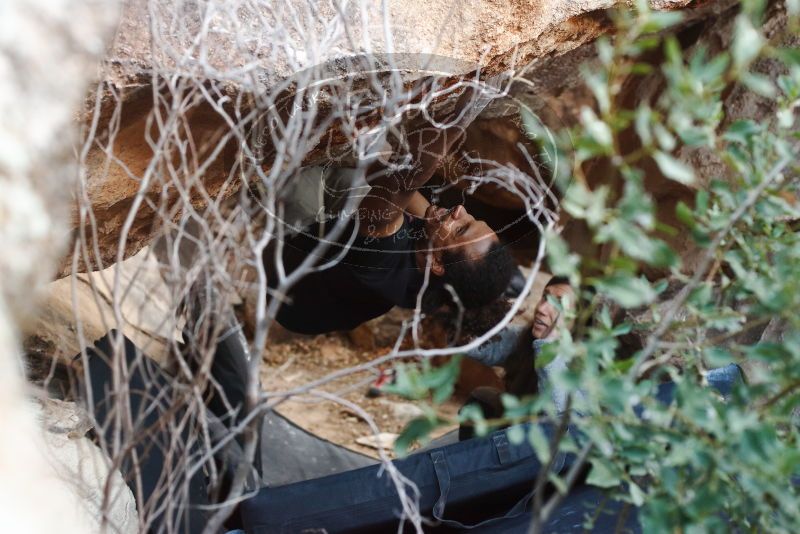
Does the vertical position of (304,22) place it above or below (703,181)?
above

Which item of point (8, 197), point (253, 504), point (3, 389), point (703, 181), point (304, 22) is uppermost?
point (304, 22)

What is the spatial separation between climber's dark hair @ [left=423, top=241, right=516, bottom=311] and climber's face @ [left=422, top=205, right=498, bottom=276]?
2cm

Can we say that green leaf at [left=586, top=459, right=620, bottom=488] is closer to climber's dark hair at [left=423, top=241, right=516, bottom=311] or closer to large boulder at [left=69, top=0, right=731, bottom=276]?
large boulder at [left=69, top=0, right=731, bottom=276]

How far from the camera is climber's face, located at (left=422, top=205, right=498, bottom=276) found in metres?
1.95

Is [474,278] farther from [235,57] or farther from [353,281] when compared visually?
[235,57]

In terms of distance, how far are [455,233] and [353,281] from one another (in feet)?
1.64

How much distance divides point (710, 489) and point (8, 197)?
0.75 meters

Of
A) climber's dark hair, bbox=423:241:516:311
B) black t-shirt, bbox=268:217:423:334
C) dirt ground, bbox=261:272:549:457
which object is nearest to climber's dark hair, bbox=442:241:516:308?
climber's dark hair, bbox=423:241:516:311

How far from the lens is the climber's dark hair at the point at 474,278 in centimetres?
222

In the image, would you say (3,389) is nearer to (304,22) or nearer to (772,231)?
(772,231)

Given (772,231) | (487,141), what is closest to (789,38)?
(487,141)

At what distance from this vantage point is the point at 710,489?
0.81 m

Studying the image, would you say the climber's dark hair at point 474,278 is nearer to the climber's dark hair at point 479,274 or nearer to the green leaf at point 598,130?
the climber's dark hair at point 479,274

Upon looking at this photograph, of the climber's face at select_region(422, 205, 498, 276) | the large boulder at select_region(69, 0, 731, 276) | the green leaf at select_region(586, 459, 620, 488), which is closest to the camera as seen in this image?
the green leaf at select_region(586, 459, 620, 488)
